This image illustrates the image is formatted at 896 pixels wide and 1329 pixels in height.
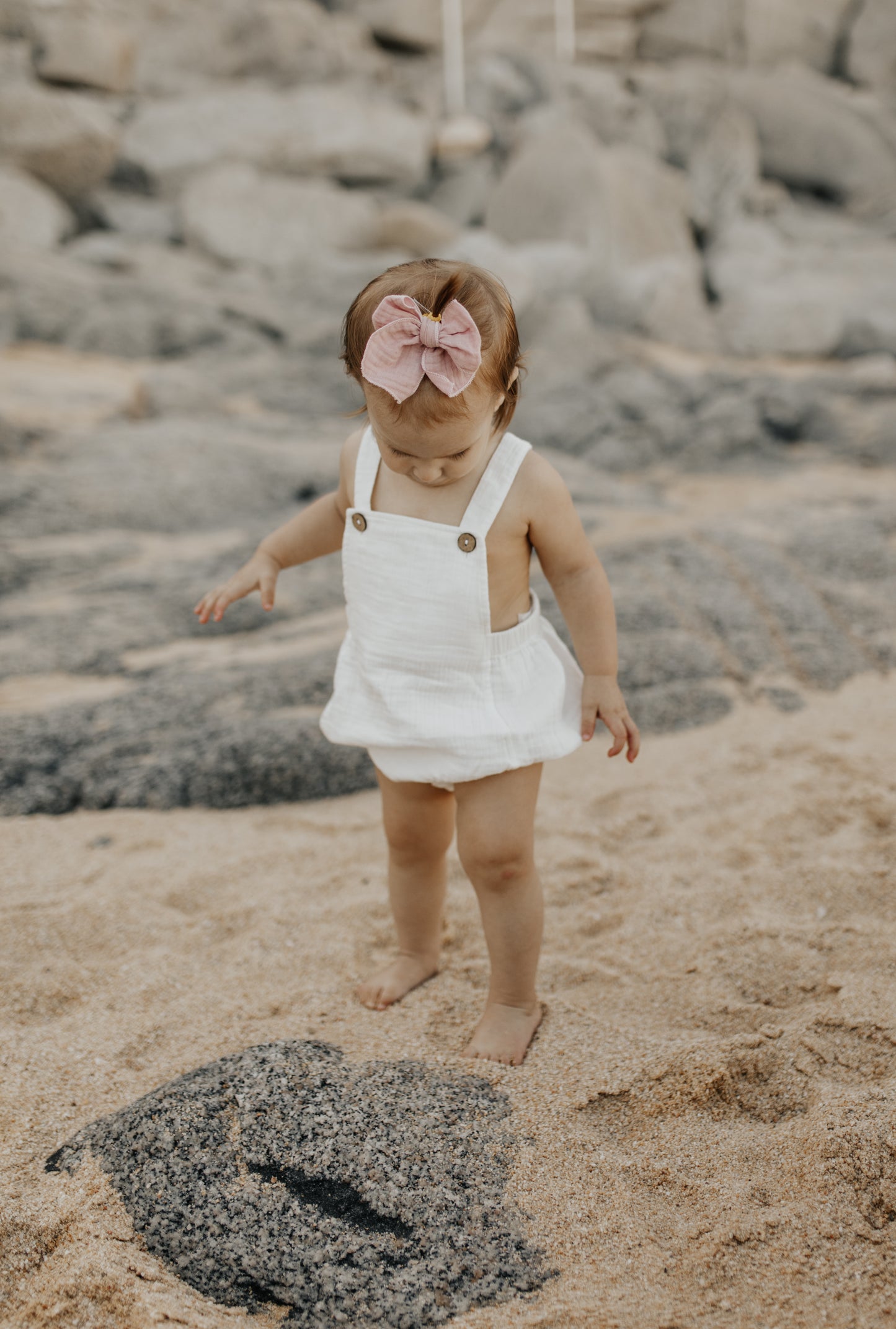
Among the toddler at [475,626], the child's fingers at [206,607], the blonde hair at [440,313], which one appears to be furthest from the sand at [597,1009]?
the blonde hair at [440,313]

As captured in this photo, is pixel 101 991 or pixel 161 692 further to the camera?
pixel 161 692

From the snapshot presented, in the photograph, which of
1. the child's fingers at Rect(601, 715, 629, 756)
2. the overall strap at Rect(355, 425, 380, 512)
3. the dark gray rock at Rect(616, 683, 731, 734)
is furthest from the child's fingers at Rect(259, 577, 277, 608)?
the dark gray rock at Rect(616, 683, 731, 734)

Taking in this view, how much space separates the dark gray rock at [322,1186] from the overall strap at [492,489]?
2.92 ft

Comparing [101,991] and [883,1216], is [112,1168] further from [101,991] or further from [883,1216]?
[883,1216]

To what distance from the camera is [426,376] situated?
4.56 ft

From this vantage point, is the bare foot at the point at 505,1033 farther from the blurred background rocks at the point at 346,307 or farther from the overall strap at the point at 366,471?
the blurred background rocks at the point at 346,307

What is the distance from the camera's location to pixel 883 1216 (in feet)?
4.15

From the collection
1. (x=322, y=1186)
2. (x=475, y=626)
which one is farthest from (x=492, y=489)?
(x=322, y=1186)

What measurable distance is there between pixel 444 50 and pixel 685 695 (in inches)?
557

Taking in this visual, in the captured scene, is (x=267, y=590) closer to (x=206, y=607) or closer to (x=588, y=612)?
(x=206, y=607)

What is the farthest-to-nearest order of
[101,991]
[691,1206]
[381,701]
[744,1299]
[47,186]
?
[47,186] < [101,991] < [381,701] < [691,1206] < [744,1299]

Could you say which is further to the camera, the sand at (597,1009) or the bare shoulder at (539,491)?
the bare shoulder at (539,491)

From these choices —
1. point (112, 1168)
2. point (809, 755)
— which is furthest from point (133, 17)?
point (112, 1168)

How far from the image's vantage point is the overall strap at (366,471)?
64.6 inches
